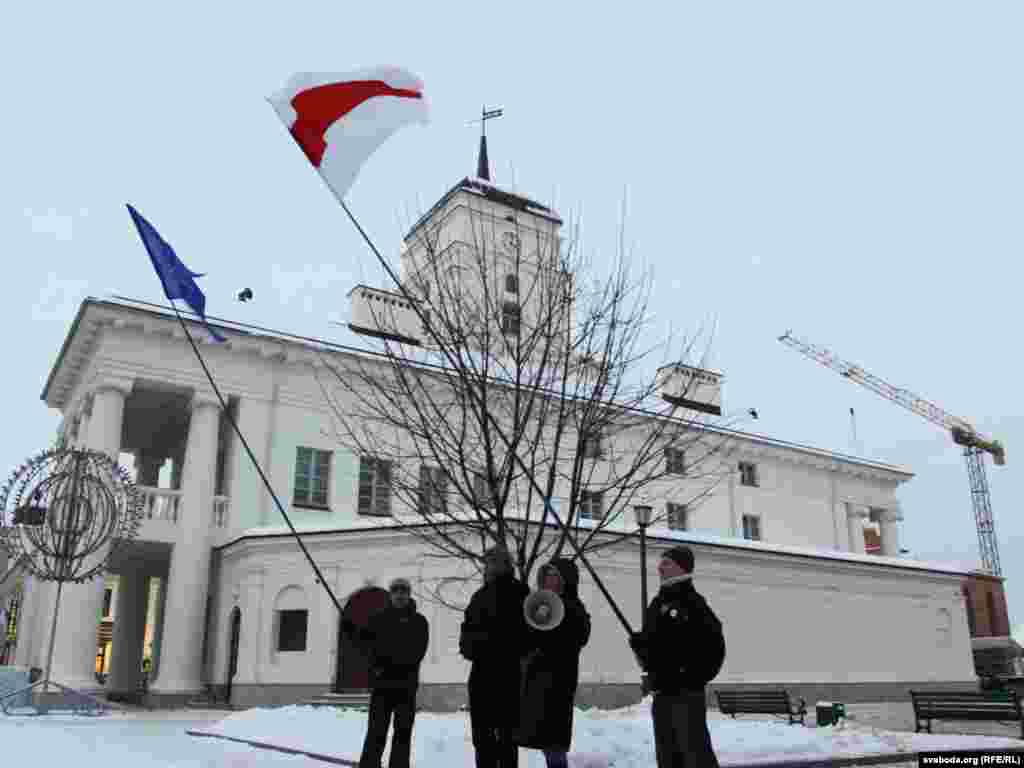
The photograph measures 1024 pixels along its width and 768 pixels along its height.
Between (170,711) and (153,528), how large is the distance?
518 cm

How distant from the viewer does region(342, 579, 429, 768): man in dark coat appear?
8016mm

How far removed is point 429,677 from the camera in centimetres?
2078

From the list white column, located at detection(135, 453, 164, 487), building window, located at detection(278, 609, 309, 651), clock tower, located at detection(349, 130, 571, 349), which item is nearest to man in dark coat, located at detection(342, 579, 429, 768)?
clock tower, located at detection(349, 130, 571, 349)

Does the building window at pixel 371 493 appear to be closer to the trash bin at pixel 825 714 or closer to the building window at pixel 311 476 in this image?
the building window at pixel 311 476

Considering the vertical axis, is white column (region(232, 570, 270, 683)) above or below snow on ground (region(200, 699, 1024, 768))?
above

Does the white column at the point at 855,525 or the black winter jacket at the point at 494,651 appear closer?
the black winter jacket at the point at 494,651

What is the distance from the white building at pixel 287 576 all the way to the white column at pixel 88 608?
0.05 meters

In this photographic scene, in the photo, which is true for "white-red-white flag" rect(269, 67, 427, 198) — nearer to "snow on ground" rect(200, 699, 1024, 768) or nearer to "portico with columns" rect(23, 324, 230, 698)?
"snow on ground" rect(200, 699, 1024, 768)

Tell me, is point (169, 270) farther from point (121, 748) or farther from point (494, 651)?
point (494, 651)

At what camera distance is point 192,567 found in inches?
984

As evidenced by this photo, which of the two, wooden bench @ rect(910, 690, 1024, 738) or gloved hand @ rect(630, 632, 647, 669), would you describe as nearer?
gloved hand @ rect(630, 632, 647, 669)

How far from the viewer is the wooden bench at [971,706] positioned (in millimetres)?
14453

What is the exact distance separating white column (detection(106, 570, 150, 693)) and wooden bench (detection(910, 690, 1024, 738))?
24146 mm

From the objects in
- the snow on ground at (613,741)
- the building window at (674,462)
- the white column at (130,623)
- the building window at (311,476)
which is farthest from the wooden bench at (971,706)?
the white column at (130,623)
